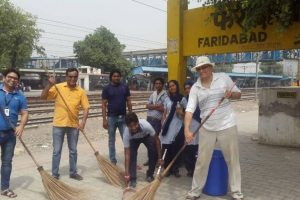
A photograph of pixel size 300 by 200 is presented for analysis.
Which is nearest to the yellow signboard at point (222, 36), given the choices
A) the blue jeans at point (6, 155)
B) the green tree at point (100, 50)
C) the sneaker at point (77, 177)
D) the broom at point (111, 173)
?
the broom at point (111, 173)

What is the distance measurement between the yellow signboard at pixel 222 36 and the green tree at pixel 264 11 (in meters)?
0.29

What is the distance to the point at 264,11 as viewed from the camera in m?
5.29

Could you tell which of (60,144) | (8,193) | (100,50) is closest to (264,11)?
(60,144)

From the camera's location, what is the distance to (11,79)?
521cm

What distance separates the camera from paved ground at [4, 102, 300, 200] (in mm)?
5402

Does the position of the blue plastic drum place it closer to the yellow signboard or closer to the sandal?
the yellow signboard

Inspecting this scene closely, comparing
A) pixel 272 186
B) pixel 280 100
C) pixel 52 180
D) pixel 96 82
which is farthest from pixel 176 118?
pixel 96 82

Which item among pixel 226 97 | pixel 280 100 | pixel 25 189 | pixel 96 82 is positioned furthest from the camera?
pixel 96 82

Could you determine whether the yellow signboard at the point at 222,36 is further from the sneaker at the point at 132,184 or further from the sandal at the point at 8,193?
the sandal at the point at 8,193

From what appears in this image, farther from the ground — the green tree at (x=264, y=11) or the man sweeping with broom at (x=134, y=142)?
the green tree at (x=264, y=11)

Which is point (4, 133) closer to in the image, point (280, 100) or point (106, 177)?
point (106, 177)

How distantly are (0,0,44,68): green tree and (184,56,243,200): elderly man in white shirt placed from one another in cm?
2675

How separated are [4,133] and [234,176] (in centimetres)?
311

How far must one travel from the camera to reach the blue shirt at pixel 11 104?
5.18 meters
